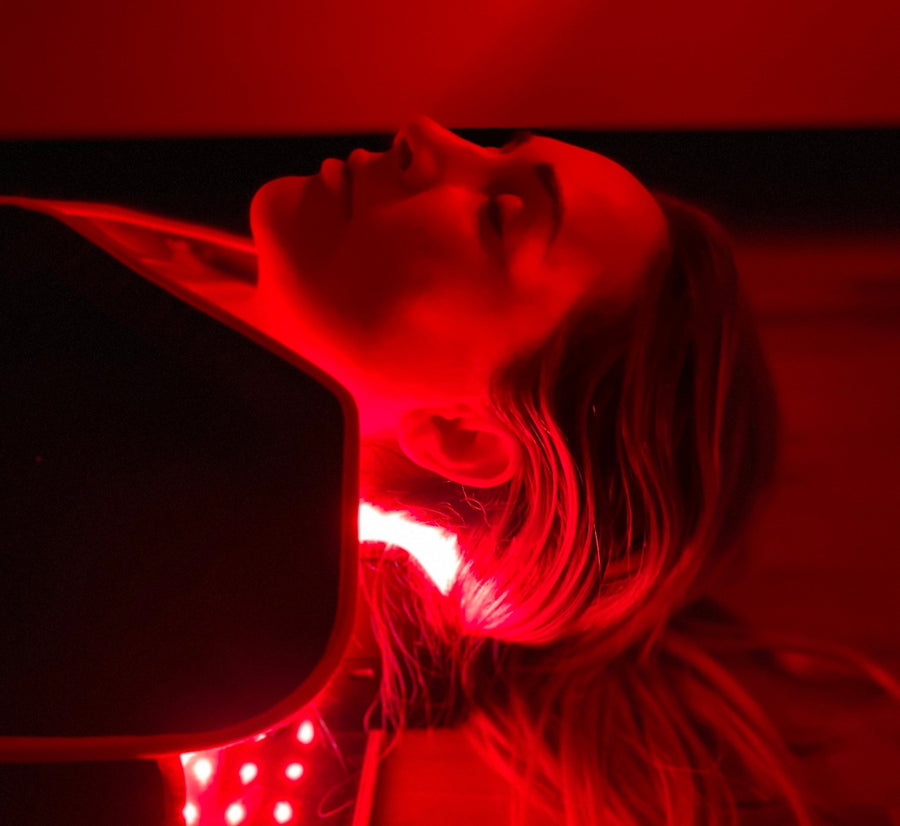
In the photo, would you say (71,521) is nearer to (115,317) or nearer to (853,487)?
(115,317)

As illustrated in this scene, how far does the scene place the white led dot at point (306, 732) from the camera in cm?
71

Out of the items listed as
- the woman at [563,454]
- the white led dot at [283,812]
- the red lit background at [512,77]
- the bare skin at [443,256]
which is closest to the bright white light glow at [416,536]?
the woman at [563,454]

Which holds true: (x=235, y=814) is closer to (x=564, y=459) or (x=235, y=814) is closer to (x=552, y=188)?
(x=564, y=459)

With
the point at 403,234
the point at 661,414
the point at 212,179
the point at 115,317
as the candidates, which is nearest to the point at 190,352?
the point at 115,317

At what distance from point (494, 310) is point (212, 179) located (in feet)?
1.26

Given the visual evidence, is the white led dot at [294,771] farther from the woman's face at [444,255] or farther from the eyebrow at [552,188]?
the eyebrow at [552,188]

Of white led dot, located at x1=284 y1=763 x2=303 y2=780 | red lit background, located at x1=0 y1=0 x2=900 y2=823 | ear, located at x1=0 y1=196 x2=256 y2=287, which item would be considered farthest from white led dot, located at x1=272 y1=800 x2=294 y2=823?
red lit background, located at x1=0 y1=0 x2=900 y2=823

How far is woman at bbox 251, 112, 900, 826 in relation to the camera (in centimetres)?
64

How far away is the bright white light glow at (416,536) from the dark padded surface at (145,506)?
15 centimetres

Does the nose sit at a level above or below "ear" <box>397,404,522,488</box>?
above

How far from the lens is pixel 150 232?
81cm

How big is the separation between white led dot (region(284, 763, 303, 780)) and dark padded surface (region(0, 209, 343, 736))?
169mm

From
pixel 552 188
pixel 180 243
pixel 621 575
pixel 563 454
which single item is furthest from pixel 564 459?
pixel 180 243

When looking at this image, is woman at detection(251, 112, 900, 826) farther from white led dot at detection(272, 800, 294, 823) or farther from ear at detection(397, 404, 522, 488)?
white led dot at detection(272, 800, 294, 823)
